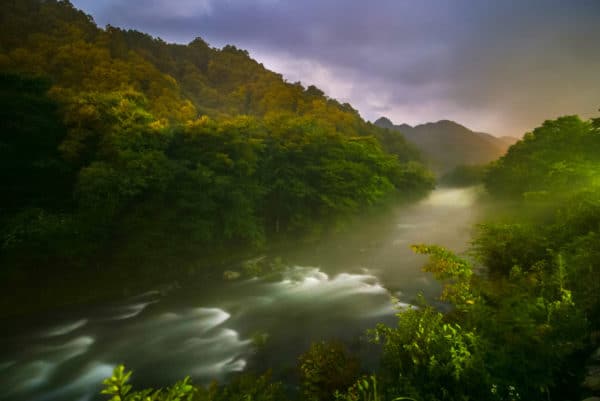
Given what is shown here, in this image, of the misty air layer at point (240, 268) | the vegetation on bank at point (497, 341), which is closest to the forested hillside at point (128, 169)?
the misty air layer at point (240, 268)

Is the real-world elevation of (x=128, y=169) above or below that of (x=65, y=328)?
above

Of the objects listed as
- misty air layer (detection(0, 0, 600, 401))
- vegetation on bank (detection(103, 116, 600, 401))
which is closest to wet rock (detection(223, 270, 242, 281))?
misty air layer (detection(0, 0, 600, 401))

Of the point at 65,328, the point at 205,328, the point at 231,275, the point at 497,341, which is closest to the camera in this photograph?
the point at 497,341

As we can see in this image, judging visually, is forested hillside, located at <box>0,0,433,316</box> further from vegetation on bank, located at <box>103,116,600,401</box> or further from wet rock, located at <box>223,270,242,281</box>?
vegetation on bank, located at <box>103,116,600,401</box>

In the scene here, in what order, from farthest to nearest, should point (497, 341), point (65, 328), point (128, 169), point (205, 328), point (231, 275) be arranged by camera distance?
point (231, 275) → point (128, 169) → point (205, 328) → point (65, 328) → point (497, 341)

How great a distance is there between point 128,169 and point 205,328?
8.12 metres

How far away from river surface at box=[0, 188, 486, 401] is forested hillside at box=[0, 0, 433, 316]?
3.01 metres

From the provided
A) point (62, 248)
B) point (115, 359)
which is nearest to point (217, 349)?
point (115, 359)

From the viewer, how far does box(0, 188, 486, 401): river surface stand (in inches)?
387

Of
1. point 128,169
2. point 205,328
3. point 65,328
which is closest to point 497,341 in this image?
point 205,328

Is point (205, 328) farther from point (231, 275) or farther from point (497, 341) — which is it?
point (497, 341)

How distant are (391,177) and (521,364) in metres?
37.2

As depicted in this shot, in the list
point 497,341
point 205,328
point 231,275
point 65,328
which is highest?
point 497,341

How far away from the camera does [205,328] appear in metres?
12.7
